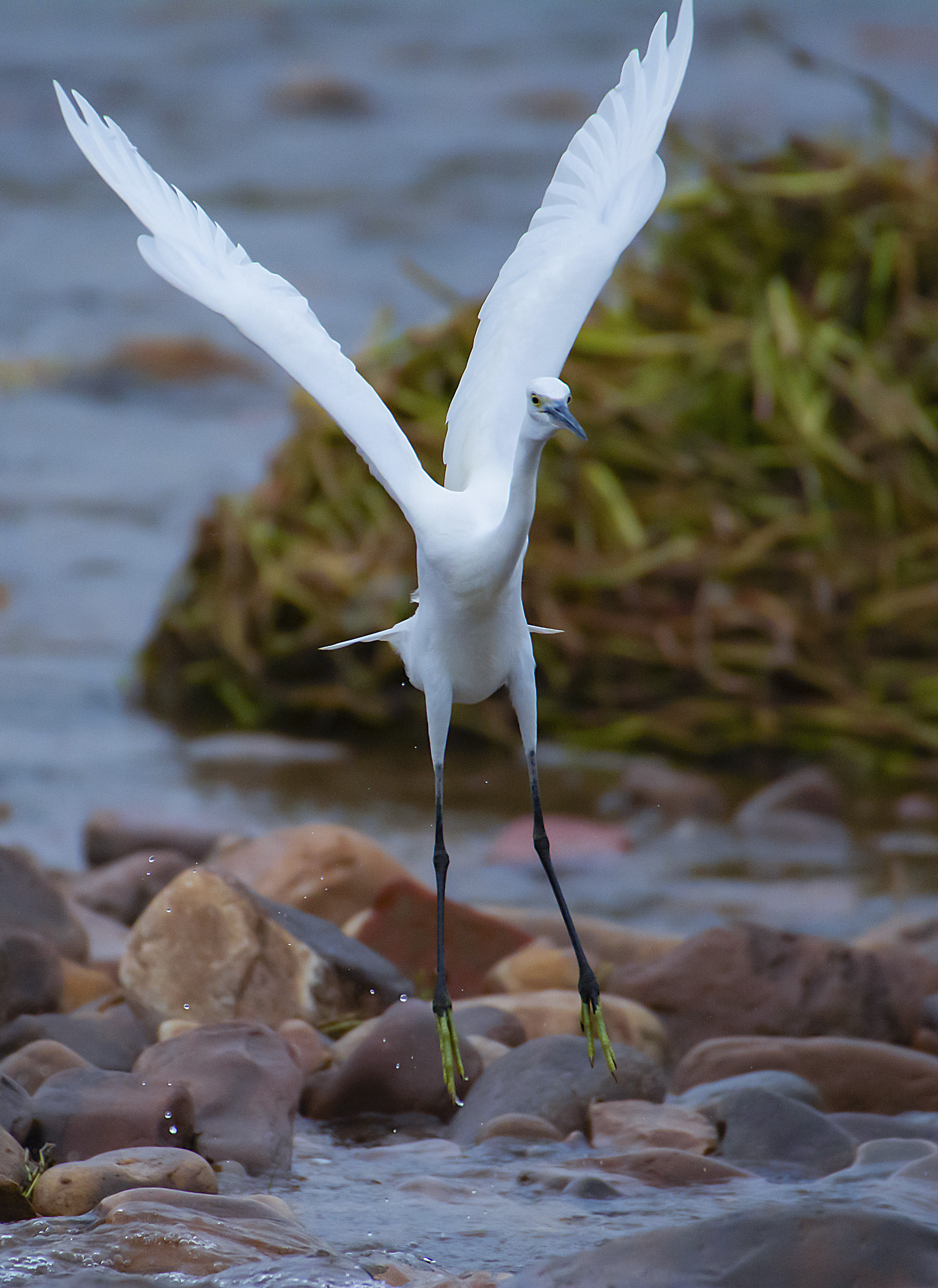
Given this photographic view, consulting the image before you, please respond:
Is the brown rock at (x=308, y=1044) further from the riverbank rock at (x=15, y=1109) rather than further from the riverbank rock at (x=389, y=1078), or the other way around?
the riverbank rock at (x=15, y=1109)

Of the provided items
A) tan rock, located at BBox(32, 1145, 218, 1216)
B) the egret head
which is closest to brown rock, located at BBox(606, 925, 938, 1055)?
tan rock, located at BBox(32, 1145, 218, 1216)

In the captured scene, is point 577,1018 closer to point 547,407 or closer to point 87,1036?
point 87,1036

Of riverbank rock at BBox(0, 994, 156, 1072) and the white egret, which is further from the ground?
the white egret

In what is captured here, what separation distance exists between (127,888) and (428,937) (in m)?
1.03

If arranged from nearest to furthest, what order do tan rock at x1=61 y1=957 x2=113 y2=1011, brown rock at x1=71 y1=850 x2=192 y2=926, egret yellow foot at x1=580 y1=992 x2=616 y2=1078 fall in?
1. egret yellow foot at x1=580 y1=992 x2=616 y2=1078
2. tan rock at x1=61 y1=957 x2=113 y2=1011
3. brown rock at x1=71 y1=850 x2=192 y2=926

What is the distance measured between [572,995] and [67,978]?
1.17 metres

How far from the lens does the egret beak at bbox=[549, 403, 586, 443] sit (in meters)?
2.71

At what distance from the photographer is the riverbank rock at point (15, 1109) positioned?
3107 millimetres

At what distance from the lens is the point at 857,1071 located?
372 cm

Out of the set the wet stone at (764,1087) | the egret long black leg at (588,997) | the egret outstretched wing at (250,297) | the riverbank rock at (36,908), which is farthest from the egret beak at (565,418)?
the riverbank rock at (36,908)

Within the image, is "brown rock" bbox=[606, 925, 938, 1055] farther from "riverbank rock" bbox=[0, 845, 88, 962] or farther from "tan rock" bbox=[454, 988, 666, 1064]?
"riverbank rock" bbox=[0, 845, 88, 962]

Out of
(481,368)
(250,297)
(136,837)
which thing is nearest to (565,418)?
(481,368)

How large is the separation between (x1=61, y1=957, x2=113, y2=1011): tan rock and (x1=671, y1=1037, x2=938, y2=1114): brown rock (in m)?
1.42

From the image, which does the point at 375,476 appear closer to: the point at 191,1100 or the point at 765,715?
the point at 191,1100
